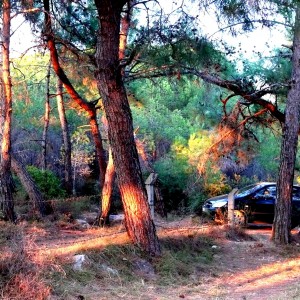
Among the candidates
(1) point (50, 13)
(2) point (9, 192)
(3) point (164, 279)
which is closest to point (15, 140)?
(2) point (9, 192)

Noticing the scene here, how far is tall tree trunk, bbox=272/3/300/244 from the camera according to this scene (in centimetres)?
1244

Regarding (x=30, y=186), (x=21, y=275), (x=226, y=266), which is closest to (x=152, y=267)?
(x=226, y=266)

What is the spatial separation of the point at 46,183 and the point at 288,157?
906cm

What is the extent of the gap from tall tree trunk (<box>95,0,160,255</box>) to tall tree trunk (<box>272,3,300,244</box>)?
428 cm

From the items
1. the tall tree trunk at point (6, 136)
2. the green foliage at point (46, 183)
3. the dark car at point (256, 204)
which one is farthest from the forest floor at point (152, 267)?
the green foliage at point (46, 183)

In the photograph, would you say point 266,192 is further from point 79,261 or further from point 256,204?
point 79,261

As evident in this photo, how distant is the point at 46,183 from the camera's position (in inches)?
715

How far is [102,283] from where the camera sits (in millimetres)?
7828

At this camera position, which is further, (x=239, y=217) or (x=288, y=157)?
(x=239, y=217)

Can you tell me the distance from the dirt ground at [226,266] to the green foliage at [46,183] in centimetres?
446

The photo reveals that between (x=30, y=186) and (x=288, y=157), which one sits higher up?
(x=288, y=157)

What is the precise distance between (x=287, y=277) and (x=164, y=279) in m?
2.38

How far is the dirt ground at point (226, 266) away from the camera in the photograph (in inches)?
297

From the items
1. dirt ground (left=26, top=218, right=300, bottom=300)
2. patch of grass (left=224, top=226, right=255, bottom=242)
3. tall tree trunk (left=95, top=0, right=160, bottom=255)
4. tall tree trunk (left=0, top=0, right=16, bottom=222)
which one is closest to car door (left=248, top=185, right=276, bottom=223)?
dirt ground (left=26, top=218, right=300, bottom=300)
